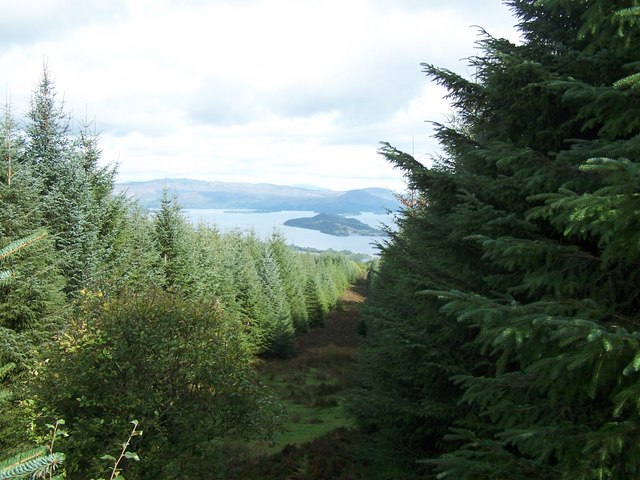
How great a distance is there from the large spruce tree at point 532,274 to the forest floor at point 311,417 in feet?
7.39

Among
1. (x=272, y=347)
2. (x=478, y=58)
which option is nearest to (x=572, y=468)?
(x=478, y=58)

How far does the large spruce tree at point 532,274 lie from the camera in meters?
2.76

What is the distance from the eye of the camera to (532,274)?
154 inches

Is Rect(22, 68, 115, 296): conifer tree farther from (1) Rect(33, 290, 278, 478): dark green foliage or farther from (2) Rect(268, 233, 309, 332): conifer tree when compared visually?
(2) Rect(268, 233, 309, 332): conifer tree

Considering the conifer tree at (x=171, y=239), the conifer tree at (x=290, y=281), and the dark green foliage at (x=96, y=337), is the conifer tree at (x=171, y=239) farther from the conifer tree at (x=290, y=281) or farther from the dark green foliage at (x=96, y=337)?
the conifer tree at (x=290, y=281)

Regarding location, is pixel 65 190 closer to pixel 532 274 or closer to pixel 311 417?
pixel 311 417

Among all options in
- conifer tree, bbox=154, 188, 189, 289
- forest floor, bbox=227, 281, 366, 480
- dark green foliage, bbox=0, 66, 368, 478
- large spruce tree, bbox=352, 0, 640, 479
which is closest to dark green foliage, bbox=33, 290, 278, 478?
dark green foliage, bbox=0, 66, 368, 478

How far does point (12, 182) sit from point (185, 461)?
8484mm

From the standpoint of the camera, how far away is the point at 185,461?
7.95 meters

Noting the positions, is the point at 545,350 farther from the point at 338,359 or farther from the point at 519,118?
the point at 338,359

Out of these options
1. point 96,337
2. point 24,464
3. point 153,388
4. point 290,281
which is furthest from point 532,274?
point 290,281

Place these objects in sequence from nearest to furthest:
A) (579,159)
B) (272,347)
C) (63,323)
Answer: (579,159)
(63,323)
(272,347)

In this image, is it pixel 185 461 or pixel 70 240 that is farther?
pixel 70 240

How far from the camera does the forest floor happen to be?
9.93 metres
